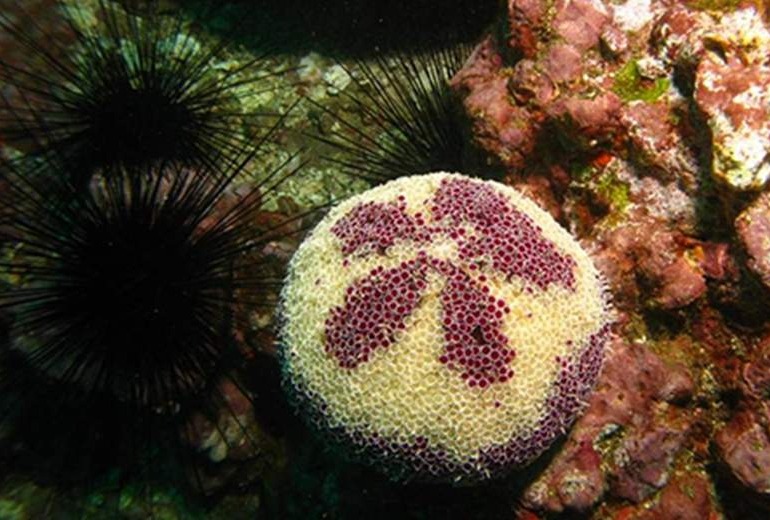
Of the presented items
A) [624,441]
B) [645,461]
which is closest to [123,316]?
[624,441]


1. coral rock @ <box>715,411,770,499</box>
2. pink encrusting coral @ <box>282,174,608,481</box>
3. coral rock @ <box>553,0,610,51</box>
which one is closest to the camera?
pink encrusting coral @ <box>282,174,608,481</box>

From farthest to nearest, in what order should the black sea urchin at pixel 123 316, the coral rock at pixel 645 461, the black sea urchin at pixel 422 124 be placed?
the black sea urchin at pixel 422 124
the black sea urchin at pixel 123 316
the coral rock at pixel 645 461

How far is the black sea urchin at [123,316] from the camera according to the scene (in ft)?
11.2

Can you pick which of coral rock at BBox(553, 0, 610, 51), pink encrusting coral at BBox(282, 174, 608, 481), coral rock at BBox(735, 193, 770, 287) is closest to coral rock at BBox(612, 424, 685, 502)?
pink encrusting coral at BBox(282, 174, 608, 481)

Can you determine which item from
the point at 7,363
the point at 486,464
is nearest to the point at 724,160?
the point at 486,464

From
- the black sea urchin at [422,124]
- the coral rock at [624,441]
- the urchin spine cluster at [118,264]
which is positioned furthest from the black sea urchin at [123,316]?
the coral rock at [624,441]

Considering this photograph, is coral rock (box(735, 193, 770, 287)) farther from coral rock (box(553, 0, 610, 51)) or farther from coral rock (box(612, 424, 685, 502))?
coral rock (box(553, 0, 610, 51))

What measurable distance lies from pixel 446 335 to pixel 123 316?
1.90 metres

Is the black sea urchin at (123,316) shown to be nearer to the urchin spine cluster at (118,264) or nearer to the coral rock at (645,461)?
the urchin spine cluster at (118,264)

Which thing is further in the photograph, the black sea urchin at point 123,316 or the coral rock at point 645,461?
the black sea urchin at point 123,316

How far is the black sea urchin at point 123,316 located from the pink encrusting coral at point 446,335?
2.98ft

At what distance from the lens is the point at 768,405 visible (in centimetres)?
278

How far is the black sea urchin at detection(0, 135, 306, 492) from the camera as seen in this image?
3408 mm

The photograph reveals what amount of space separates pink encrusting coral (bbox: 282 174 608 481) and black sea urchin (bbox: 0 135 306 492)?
0.91 metres
